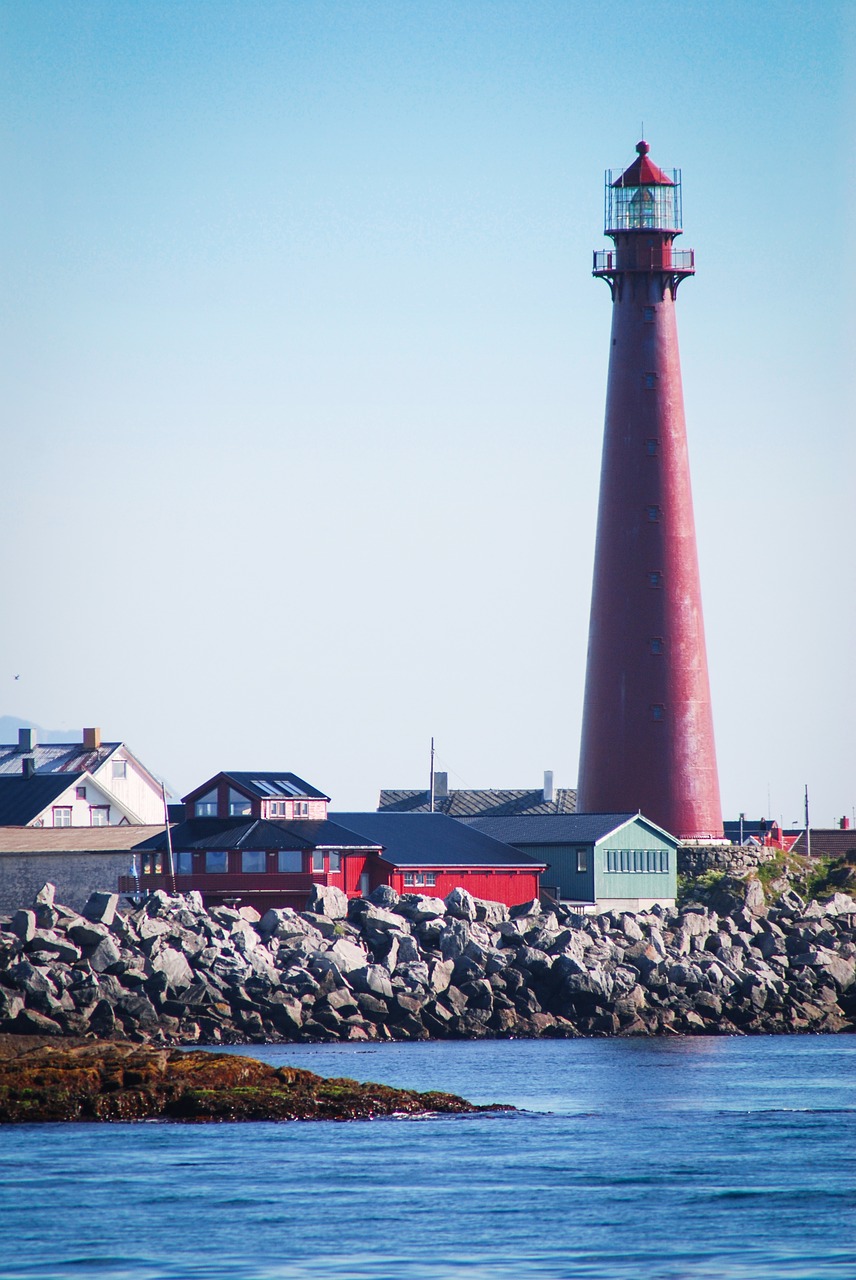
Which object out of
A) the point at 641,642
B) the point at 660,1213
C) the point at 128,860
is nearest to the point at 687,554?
the point at 641,642

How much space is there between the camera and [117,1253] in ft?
76.9

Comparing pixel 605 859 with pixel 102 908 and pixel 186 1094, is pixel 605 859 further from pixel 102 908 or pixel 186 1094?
pixel 186 1094

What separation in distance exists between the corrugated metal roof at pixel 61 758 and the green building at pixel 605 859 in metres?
16.6

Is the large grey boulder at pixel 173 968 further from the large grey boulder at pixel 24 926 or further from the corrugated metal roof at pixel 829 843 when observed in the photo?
the corrugated metal roof at pixel 829 843

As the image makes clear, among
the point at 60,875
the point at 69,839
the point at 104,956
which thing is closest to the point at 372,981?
the point at 104,956

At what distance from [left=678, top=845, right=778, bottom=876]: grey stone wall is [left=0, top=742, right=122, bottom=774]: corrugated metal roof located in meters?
21.3

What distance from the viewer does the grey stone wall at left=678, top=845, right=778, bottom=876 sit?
5909 cm

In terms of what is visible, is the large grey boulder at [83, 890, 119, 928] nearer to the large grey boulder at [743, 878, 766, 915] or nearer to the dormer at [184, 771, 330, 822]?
the dormer at [184, 771, 330, 822]

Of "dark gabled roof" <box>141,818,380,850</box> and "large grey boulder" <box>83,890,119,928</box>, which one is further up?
"dark gabled roof" <box>141,818,380,850</box>

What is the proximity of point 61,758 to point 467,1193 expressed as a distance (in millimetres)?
46966

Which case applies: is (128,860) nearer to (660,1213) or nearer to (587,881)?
(587,881)

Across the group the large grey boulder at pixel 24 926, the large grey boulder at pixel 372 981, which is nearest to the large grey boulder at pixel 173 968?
the large grey boulder at pixel 24 926

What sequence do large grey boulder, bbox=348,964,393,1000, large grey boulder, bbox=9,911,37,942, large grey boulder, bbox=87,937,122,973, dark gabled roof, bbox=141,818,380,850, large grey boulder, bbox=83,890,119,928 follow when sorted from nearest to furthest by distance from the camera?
1. large grey boulder, bbox=87,937,122,973
2. large grey boulder, bbox=9,911,37,942
3. large grey boulder, bbox=348,964,393,1000
4. large grey boulder, bbox=83,890,119,928
5. dark gabled roof, bbox=141,818,380,850

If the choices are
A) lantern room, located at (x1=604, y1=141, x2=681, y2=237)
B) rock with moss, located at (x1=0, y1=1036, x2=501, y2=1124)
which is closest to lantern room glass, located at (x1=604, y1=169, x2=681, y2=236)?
lantern room, located at (x1=604, y1=141, x2=681, y2=237)
